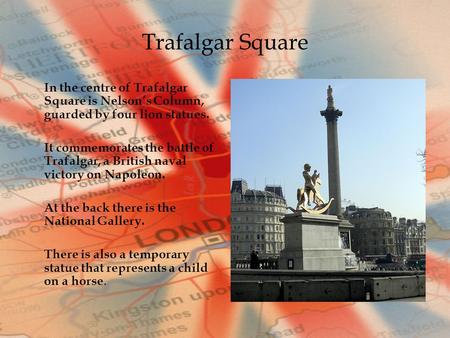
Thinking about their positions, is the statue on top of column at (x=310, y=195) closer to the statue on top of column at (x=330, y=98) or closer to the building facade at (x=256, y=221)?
the building facade at (x=256, y=221)

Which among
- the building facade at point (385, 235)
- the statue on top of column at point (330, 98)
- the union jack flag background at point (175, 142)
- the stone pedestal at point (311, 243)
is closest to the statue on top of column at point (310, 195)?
the stone pedestal at point (311, 243)

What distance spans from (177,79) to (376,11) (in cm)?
201

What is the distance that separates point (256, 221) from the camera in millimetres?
6633

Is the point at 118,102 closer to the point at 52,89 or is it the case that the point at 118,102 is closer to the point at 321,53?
the point at 52,89

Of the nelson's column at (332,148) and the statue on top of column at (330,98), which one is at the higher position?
the statue on top of column at (330,98)

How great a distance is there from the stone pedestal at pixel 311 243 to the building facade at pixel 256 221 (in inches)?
3.9

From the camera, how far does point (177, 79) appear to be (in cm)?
627

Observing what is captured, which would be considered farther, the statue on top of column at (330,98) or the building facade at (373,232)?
the building facade at (373,232)

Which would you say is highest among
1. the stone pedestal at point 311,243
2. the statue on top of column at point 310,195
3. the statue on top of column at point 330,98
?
the statue on top of column at point 330,98

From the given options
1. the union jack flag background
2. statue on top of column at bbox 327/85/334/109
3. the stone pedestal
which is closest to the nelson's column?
statue on top of column at bbox 327/85/334/109

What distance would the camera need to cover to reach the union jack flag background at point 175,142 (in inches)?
245

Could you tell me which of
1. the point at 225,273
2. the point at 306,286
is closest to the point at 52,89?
the point at 225,273

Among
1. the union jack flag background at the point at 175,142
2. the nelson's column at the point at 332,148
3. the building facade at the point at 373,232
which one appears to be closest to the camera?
the union jack flag background at the point at 175,142

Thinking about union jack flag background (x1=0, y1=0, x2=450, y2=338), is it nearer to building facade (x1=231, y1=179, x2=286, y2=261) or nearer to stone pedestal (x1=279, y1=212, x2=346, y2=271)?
building facade (x1=231, y1=179, x2=286, y2=261)
